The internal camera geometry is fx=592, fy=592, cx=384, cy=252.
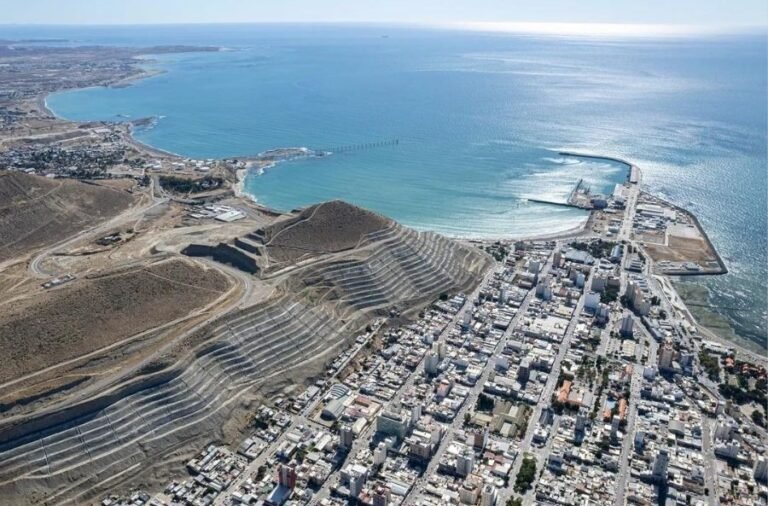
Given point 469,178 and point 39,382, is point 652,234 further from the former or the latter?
point 39,382

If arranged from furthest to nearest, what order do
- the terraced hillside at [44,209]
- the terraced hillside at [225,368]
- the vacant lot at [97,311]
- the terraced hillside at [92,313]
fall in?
1. the terraced hillside at [44,209]
2. the vacant lot at [97,311]
3. the terraced hillside at [92,313]
4. the terraced hillside at [225,368]

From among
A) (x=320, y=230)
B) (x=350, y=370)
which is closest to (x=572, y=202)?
(x=320, y=230)

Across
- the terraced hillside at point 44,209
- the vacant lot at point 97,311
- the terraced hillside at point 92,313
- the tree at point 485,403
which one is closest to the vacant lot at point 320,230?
the vacant lot at point 97,311

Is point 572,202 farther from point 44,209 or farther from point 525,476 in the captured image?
point 44,209

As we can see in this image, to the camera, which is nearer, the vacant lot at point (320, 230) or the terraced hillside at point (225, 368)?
the terraced hillside at point (225, 368)

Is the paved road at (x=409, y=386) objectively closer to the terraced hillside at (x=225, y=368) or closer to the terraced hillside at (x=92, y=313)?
the terraced hillside at (x=225, y=368)
